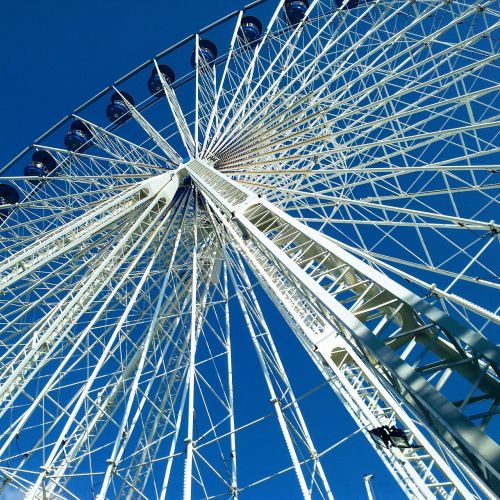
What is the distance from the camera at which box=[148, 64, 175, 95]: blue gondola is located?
21.8m

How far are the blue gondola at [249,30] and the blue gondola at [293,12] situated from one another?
137cm

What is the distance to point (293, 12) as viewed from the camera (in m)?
20.7

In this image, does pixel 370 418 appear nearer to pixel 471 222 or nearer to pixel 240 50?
pixel 471 222

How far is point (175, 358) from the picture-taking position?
12133 millimetres

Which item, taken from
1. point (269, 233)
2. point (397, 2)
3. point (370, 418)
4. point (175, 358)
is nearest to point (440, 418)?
point (370, 418)

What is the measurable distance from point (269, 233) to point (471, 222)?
3613 millimetres

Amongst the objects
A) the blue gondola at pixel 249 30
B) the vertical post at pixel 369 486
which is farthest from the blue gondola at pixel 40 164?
the vertical post at pixel 369 486

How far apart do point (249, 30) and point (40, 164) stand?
11164mm

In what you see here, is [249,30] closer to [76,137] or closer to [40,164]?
[76,137]

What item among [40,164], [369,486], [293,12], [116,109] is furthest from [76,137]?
[369,486]

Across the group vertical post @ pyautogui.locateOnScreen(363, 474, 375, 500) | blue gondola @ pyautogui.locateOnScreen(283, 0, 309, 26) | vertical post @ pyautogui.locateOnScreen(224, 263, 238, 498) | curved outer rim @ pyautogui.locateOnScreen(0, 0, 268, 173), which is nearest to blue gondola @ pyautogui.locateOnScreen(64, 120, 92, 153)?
curved outer rim @ pyautogui.locateOnScreen(0, 0, 268, 173)

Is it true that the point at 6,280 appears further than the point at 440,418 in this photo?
Yes

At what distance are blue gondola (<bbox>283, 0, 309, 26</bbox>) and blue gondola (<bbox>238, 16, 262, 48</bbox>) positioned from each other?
1370 mm

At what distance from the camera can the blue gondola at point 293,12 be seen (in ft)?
67.5
